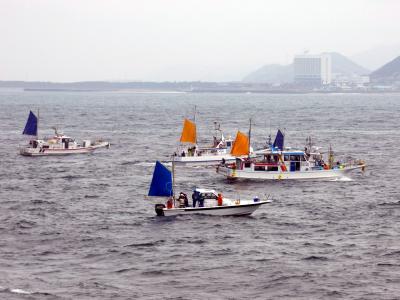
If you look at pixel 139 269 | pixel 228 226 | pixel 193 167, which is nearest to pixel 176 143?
pixel 193 167

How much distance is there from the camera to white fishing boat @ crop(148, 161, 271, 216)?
233 feet

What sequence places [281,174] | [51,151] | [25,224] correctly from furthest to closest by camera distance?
[51,151], [281,174], [25,224]

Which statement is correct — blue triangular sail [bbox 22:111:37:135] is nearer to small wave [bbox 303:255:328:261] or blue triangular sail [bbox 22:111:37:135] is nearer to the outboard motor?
the outboard motor

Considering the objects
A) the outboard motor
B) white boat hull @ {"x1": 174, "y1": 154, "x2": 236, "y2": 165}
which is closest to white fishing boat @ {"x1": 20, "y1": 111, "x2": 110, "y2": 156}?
white boat hull @ {"x1": 174, "y1": 154, "x2": 236, "y2": 165}

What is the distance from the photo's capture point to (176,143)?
486 ft

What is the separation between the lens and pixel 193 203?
72.4 meters

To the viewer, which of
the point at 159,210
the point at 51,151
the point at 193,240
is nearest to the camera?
the point at 193,240

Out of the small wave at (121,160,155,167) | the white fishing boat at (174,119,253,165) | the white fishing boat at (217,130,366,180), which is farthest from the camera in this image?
the small wave at (121,160,155,167)

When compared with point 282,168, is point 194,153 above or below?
below

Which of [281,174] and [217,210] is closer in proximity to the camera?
[217,210]

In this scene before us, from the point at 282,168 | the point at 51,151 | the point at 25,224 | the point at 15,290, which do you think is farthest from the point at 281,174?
the point at 15,290

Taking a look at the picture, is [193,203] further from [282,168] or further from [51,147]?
[51,147]

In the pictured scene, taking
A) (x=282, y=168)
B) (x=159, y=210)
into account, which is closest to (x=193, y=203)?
(x=159, y=210)

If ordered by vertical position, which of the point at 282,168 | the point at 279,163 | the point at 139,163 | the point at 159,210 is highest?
the point at 279,163
